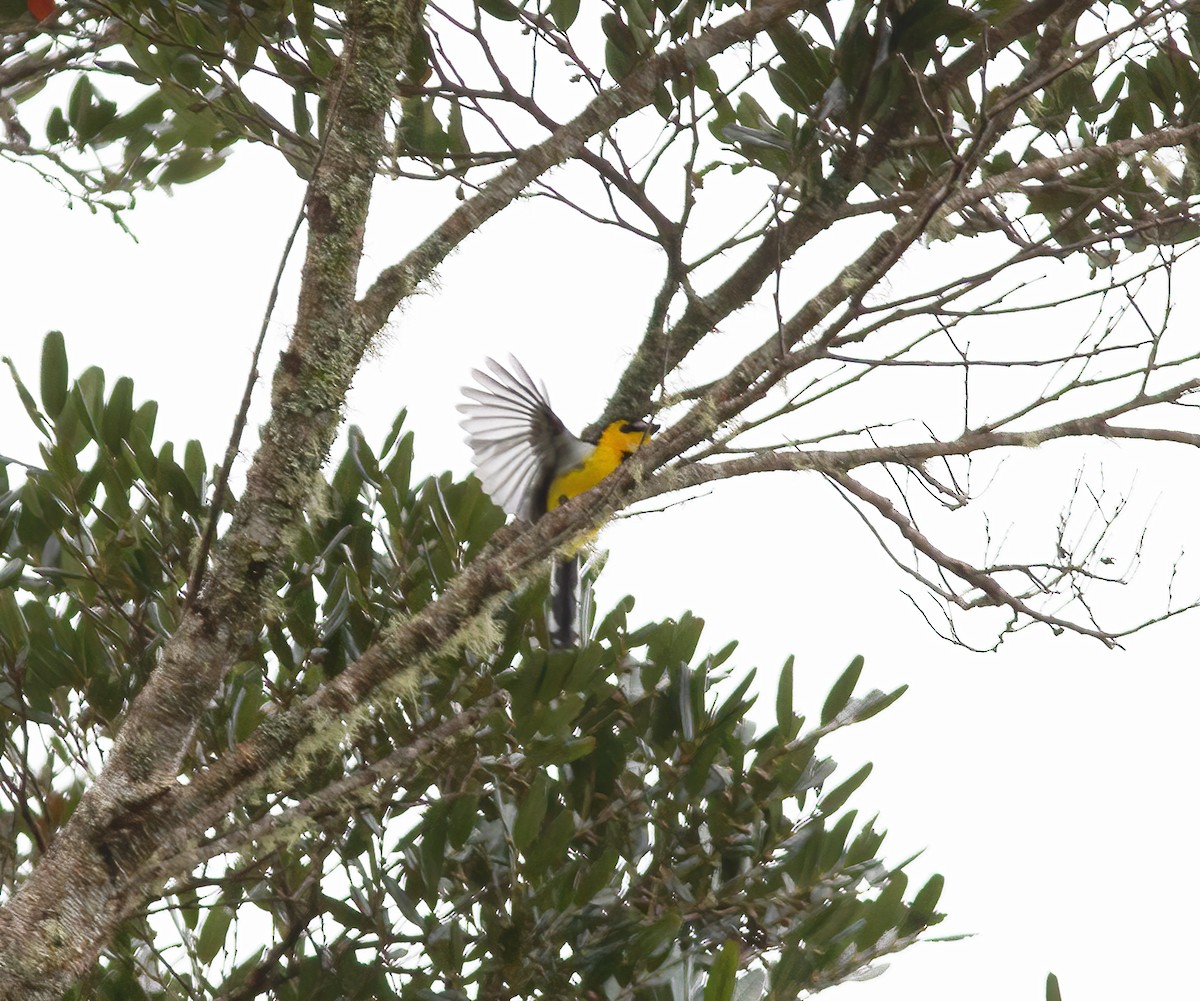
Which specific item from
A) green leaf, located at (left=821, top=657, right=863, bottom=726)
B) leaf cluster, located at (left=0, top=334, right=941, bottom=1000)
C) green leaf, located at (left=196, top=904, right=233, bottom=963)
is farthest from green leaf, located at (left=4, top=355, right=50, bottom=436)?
green leaf, located at (left=821, top=657, right=863, bottom=726)

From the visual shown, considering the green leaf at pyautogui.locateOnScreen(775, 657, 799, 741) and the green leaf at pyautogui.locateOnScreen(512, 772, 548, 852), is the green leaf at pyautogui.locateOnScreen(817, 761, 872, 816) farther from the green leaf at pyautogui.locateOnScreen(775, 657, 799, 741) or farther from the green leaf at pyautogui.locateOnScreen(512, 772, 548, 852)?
the green leaf at pyautogui.locateOnScreen(512, 772, 548, 852)

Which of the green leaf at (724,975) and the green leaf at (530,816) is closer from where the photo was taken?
the green leaf at (724,975)

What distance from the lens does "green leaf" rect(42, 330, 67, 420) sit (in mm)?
2574

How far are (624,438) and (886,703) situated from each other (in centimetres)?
132

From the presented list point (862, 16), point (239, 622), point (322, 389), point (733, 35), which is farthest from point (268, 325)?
point (862, 16)

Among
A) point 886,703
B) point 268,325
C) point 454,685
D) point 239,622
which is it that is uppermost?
point 886,703

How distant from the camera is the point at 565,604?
9.47ft

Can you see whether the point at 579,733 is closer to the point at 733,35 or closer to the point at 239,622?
the point at 239,622

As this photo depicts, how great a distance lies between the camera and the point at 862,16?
8.71 ft

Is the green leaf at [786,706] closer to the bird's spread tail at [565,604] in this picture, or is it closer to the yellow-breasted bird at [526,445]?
the bird's spread tail at [565,604]

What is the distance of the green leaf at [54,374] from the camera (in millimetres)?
2574

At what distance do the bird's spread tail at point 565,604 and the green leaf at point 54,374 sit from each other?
3.17 ft

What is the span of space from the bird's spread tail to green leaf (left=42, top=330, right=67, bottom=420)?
3.17 ft

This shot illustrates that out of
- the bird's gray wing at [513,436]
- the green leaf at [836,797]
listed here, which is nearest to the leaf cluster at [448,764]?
the green leaf at [836,797]
